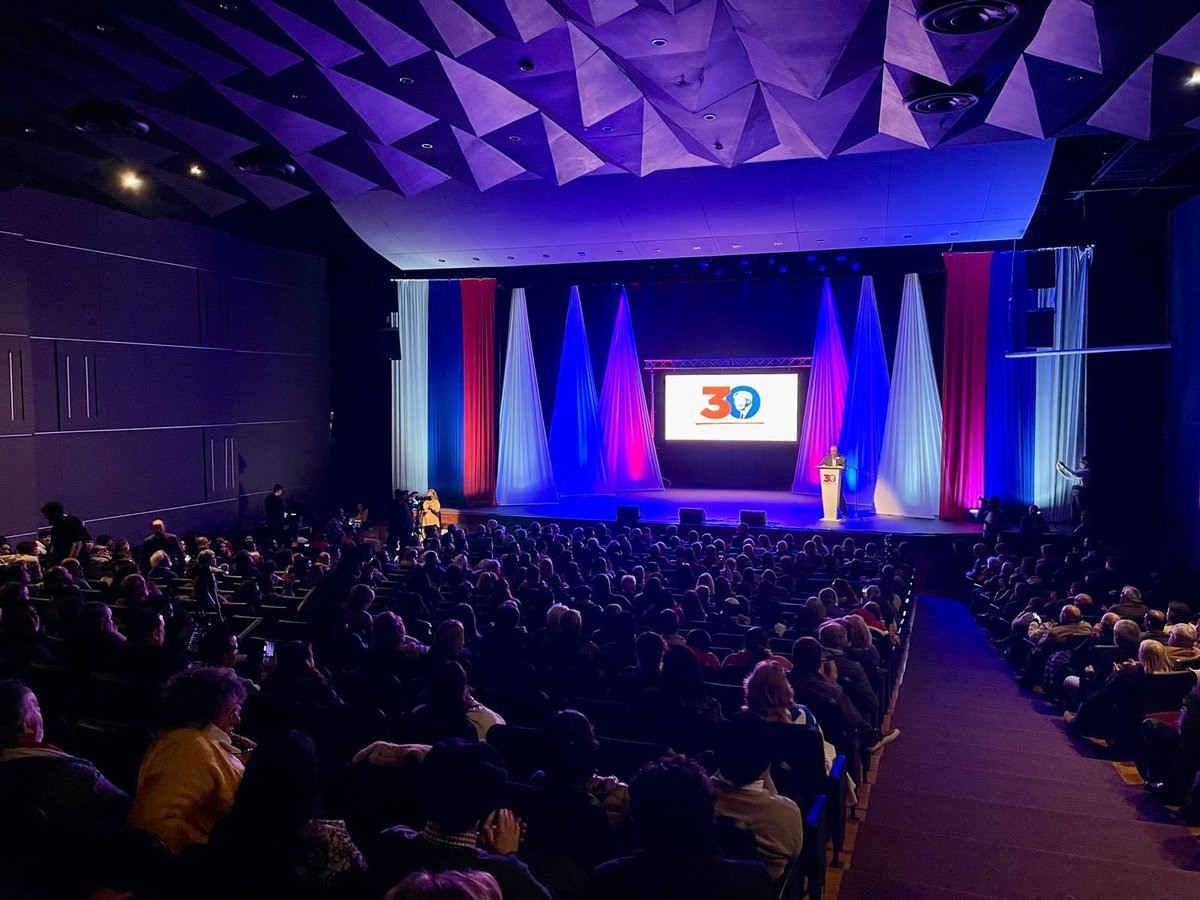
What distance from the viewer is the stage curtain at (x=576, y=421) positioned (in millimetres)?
18984

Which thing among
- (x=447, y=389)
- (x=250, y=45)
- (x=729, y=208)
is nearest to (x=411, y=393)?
(x=447, y=389)

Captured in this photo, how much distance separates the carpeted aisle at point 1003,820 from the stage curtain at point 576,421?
40.5 ft

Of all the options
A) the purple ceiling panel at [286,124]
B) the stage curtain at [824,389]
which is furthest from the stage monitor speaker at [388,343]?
the stage curtain at [824,389]

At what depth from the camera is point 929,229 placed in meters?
13.9

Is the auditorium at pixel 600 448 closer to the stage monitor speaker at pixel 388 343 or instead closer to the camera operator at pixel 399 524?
the camera operator at pixel 399 524

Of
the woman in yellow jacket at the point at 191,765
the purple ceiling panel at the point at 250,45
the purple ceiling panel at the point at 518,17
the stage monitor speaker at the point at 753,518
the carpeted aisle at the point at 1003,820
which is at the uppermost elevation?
the purple ceiling panel at the point at 250,45

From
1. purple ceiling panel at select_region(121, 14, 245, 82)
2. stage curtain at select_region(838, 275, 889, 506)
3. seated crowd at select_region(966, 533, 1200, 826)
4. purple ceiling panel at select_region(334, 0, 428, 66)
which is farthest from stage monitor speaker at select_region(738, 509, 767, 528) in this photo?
purple ceiling panel at select_region(121, 14, 245, 82)

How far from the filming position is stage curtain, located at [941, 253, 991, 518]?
15820 millimetres

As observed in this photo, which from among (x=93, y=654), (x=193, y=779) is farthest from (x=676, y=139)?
(x=193, y=779)

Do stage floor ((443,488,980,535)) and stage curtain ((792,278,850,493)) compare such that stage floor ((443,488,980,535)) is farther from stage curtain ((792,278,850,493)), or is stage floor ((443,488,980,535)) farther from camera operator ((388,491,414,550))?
camera operator ((388,491,414,550))

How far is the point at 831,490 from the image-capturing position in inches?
614

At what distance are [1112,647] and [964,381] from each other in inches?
406

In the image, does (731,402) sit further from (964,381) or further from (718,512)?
(964,381)

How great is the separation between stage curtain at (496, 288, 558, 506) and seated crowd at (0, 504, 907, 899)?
1067 centimetres
